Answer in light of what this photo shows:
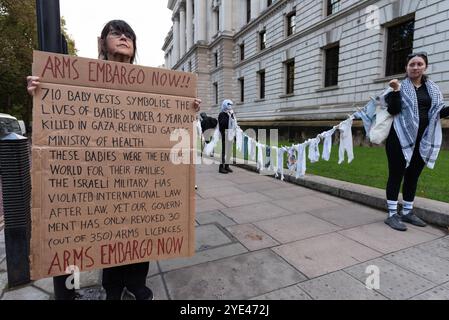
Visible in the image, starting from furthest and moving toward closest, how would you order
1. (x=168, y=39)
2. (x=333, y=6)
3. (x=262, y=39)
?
(x=168, y=39)
(x=262, y=39)
(x=333, y=6)

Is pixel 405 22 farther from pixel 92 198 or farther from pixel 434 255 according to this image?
pixel 92 198

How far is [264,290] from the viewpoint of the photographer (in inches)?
95.7

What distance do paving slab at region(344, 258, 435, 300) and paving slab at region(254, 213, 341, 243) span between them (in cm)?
87

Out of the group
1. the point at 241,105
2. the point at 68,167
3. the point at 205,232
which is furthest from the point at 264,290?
the point at 241,105

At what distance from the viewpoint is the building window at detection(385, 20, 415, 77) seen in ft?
47.4

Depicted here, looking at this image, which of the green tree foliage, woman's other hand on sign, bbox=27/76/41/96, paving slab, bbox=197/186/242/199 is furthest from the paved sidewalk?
the green tree foliage

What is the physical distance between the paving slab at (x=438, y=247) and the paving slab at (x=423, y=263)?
0.07 meters

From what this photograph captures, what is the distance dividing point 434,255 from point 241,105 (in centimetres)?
2931

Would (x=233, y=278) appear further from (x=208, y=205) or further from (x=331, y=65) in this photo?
(x=331, y=65)

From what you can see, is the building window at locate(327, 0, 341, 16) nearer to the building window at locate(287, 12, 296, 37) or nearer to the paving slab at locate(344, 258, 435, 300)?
the building window at locate(287, 12, 296, 37)

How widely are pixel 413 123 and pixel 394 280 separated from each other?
1931mm

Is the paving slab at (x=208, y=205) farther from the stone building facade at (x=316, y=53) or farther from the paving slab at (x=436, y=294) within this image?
the stone building facade at (x=316, y=53)

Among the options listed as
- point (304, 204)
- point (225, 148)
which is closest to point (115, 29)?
point (304, 204)

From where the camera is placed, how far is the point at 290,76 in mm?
24000
